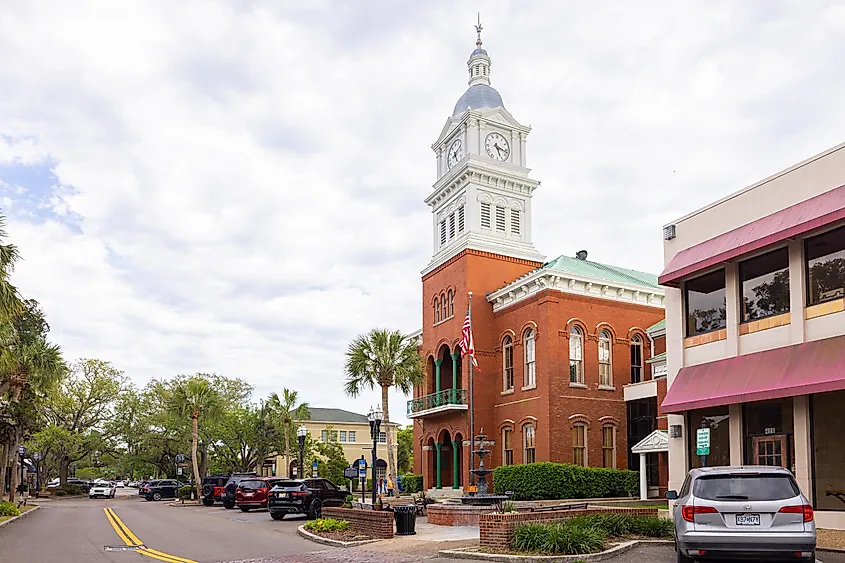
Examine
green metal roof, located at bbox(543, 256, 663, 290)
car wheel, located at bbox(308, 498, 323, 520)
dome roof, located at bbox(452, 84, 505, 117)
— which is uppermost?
dome roof, located at bbox(452, 84, 505, 117)

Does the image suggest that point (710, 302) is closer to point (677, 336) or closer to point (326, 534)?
point (677, 336)

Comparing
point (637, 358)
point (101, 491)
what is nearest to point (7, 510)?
point (637, 358)

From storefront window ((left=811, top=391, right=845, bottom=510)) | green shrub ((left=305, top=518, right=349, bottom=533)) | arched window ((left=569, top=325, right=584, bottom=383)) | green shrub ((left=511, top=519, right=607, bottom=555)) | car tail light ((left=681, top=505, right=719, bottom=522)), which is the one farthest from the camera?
arched window ((left=569, top=325, right=584, bottom=383))

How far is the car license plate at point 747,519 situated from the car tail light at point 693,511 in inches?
11.2

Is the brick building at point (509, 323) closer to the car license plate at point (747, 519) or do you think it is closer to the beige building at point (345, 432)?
the car license plate at point (747, 519)

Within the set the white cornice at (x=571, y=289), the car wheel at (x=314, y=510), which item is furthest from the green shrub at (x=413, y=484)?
the car wheel at (x=314, y=510)

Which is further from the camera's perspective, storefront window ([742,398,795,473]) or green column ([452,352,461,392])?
green column ([452,352,461,392])

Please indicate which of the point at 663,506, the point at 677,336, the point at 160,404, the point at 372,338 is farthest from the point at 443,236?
the point at 160,404

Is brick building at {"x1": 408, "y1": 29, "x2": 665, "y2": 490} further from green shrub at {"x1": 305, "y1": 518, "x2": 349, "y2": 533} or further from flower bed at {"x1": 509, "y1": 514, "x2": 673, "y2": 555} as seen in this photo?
flower bed at {"x1": 509, "y1": 514, "x2": 673, "y2": 555}

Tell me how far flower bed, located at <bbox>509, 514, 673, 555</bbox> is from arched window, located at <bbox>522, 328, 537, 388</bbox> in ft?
62.9

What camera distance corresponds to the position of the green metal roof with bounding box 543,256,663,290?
3988cm

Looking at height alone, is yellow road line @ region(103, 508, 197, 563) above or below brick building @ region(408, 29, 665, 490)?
below

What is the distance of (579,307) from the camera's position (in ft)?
124

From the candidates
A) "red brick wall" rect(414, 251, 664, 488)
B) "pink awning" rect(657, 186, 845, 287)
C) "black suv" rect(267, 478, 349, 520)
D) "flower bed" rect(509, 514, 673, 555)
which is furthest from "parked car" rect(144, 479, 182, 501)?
"flower bed" rect(509, 514, 673, 555)
